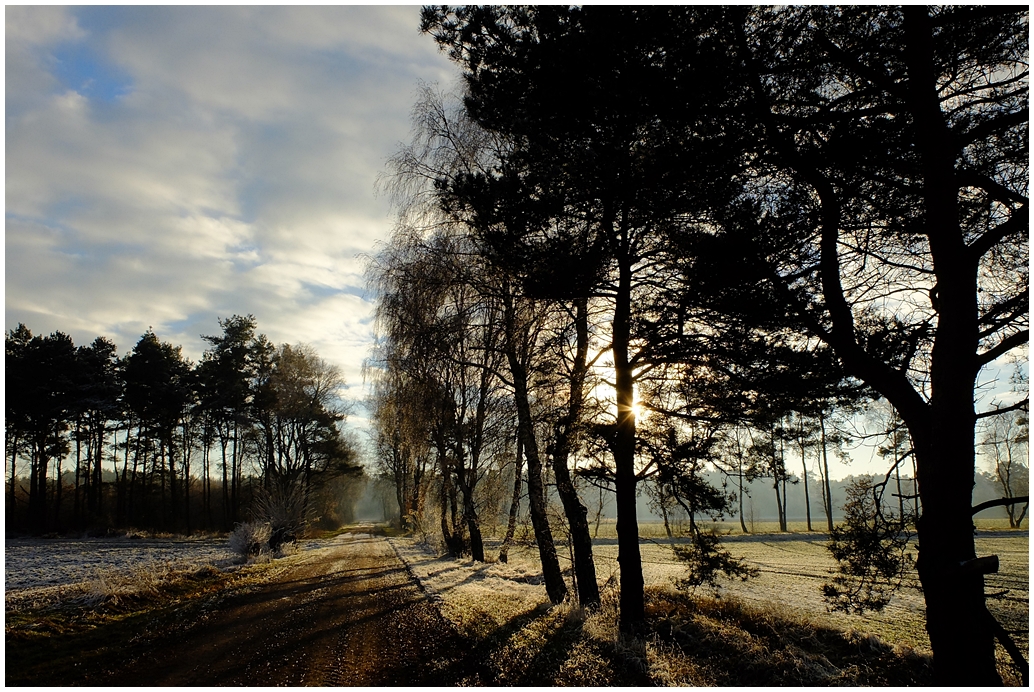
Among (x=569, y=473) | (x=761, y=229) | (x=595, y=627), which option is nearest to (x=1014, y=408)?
(x=761, y=229)

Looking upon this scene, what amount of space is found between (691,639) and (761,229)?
5699 mm

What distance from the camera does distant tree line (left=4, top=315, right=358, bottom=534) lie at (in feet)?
103

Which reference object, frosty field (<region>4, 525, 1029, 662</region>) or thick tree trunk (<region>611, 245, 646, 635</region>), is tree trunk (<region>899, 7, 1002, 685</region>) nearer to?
frosty field (<region>4, 525, 1029, 662</region>)

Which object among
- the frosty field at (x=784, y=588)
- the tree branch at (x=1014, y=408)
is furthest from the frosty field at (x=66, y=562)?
the tree branch at (x=1014, y=408)

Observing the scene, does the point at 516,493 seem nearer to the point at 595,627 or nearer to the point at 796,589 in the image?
the point at 595,627

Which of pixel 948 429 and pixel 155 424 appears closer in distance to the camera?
pixel 948 429

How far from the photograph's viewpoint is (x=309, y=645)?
797 centimetres

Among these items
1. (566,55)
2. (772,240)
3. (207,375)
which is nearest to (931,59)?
(772,240)

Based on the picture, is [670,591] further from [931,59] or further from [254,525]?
[254,525]

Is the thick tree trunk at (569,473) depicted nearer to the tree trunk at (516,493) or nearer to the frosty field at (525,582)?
the frosty field at (525,582)

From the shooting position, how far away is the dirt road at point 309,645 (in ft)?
21.0

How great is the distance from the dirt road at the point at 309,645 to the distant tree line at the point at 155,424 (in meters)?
19.5

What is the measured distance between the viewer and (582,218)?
299 inches

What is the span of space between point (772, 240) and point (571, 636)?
596 cm
